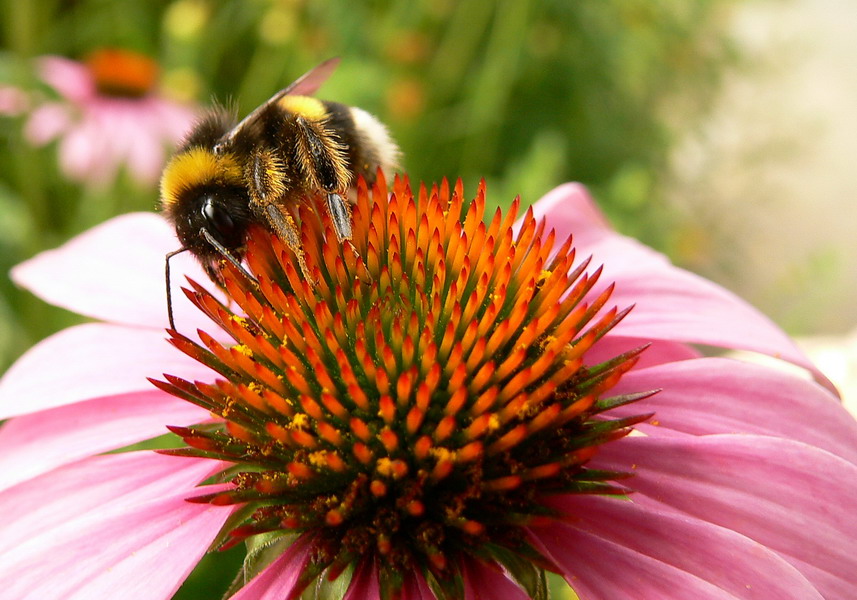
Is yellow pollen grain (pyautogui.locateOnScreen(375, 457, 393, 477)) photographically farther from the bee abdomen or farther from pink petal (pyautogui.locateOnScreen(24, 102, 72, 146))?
pink petal (pyautogui.locateOnScreen(24, 102, 72, 146))

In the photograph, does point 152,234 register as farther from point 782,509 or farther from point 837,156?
point 837,156

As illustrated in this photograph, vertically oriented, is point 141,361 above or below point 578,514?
above

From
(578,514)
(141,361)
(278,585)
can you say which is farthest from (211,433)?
(578,514)

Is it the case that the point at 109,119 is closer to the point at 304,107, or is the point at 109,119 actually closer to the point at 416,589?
the point at 304,107

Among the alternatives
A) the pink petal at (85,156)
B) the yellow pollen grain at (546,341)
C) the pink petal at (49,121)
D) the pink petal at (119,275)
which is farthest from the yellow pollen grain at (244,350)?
the pink petal at (49,121)

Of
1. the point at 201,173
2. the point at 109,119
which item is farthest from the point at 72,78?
the point at 201,173

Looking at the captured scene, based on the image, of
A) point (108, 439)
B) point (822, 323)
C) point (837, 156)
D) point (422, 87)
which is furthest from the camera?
point (837, 156)

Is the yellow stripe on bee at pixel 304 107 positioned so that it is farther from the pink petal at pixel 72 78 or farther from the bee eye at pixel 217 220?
the pink petal at pixel 72 78
